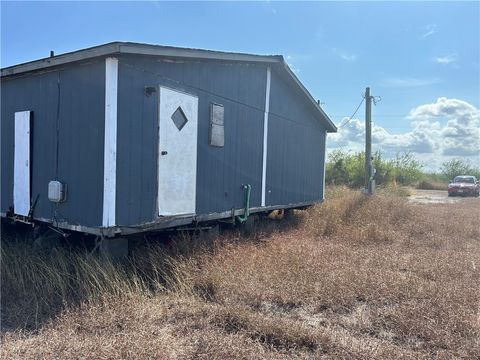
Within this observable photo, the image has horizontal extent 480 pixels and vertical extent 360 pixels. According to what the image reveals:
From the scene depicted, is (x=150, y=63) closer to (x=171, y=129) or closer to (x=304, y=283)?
(x=171, y=129)

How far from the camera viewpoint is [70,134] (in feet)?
19.6

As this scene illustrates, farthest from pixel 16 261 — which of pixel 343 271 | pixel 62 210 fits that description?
pixel 343 271

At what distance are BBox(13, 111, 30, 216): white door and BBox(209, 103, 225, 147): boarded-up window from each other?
3000 mm

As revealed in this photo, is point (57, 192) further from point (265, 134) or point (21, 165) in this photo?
point (265, 134)

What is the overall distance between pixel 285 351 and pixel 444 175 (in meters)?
48.4

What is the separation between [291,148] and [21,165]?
6.60m

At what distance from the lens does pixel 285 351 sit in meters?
3.64

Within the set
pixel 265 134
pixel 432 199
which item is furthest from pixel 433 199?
pixel 265 134

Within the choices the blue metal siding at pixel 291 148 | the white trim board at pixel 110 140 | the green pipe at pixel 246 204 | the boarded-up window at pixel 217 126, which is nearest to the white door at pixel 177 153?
the boarded-up window at pixel 217 126

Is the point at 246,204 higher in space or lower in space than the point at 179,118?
lower

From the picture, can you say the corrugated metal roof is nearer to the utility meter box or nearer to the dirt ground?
the utility meter box

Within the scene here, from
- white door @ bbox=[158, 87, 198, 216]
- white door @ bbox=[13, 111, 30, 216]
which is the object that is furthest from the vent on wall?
white door @ bbox=[13, 111, 30, 216]

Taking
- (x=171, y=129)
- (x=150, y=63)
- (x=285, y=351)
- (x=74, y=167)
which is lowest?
(x=285, y=351)

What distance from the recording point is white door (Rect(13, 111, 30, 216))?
264 inches
